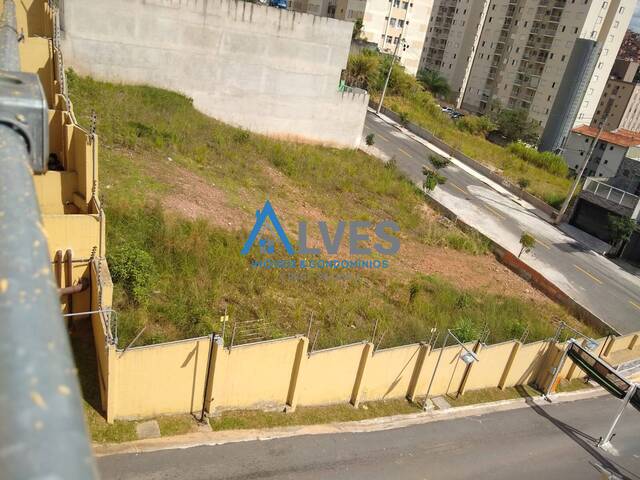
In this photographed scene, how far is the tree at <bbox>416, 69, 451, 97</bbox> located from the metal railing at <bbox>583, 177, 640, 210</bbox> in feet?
127

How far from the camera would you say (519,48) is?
5975 cm

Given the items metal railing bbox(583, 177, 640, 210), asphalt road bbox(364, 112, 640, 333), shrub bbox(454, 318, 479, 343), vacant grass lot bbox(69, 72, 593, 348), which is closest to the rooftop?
metal railing bbox(583, 177, 640, 210)

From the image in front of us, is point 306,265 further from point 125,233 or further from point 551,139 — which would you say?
point 551,139

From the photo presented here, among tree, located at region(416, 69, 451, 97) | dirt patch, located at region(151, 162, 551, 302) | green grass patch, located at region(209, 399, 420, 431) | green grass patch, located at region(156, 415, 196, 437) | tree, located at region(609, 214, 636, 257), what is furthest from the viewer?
tree, located at region(416, 69, 451, 97)

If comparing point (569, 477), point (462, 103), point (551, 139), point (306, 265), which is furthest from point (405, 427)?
point (462, 103)

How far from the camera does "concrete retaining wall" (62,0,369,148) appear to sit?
21.2 metres

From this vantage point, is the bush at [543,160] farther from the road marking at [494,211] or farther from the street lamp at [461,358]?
the street lamp at [461,358]

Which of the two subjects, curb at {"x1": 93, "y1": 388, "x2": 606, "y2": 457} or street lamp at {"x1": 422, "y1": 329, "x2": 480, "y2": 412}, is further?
street lamp at {"x1": 422, "y1": 329, "x2": 480, "y2": 412}

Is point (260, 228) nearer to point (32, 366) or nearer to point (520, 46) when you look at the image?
point (32, 366)

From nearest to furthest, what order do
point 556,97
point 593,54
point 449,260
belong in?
point 449,260 → point 593,54 → point 556,97

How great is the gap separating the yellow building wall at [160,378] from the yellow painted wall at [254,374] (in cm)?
37

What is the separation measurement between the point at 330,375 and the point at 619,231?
2053cm

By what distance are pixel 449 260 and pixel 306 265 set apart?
23.3 feet

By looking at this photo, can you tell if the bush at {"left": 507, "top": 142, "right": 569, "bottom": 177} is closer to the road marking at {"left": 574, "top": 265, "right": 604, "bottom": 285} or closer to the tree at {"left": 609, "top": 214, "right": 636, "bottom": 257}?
the tree at {"left": 609, "top": 214, "right": 636, "bottom": 257}
